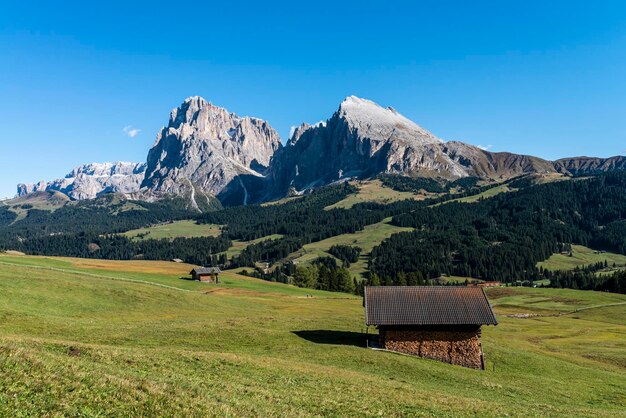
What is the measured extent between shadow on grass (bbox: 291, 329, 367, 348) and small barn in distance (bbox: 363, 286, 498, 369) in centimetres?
348

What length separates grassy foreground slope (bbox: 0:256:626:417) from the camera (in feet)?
57.8

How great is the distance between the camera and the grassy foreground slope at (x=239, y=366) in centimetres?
1761

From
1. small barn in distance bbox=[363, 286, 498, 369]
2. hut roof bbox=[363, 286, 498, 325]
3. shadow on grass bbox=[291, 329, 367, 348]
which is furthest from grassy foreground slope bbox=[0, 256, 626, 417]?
hut roof bbox=[363, 286, 498, 325]

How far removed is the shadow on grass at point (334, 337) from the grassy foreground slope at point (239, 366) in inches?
10.2

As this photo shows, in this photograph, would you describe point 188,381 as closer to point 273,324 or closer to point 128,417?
point 128,417

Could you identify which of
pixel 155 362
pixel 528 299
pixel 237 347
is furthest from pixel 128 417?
pixel 528 299

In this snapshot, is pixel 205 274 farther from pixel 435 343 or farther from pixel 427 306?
pixel 435 343

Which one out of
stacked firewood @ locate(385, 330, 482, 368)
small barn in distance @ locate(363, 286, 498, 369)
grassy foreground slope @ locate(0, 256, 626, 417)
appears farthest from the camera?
stacked firewood @ locate(385, 330, 482, 368)

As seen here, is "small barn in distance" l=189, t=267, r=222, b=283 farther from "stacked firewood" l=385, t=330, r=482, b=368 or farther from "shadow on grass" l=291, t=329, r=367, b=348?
"stacked firewood" l=385, t=330, r=482, b=368

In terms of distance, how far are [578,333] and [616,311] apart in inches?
1808

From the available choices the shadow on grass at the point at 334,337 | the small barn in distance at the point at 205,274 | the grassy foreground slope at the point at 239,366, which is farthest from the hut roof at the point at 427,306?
the small barn in distance at the point at 205,274

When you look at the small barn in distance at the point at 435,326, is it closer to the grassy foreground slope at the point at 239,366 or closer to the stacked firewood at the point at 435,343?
the stacked firewood at the point at 435,343

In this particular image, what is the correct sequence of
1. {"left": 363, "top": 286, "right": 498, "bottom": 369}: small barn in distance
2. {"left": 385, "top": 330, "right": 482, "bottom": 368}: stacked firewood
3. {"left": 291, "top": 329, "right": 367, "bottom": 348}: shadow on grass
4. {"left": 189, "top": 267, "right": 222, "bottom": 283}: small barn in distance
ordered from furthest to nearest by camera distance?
{"left": 189, "top": 267, "right": 222, "bottom": 283}: small barn in distance, {"left": 291, "top": 329, "right": 367, "bottom": 348}: shadow on grass, {"left": 385, "top": 330, "right": 482, "bottom": 368}: stacked firewood, {"left": 363, "top": 286, "right": 498, "bottom": 369}: small barn in distance

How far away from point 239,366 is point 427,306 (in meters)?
27.0
